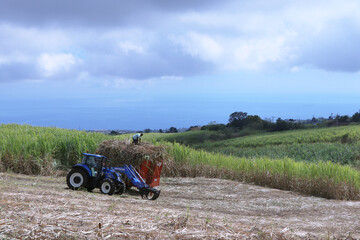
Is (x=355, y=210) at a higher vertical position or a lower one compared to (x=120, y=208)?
lower

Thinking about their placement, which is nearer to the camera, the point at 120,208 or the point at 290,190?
the point at 120,208

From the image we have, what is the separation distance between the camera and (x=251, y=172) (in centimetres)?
948

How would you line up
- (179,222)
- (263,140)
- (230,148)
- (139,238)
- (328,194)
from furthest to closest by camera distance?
(263,140) → (230,148) → (328,194) → (179,222) → (139,238)

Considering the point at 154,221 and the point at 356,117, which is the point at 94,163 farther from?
the point at 356,117

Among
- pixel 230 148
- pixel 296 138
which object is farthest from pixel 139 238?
pixel 296 138

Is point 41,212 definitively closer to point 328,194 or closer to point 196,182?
point 196,182

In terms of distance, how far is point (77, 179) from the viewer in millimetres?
7160

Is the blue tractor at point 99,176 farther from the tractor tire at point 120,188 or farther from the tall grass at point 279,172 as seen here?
the tall grass at point 279,172

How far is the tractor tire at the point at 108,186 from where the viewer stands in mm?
6829

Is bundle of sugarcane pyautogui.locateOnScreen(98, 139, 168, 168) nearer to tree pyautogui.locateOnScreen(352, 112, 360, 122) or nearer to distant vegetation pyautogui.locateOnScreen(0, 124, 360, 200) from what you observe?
distant vegetation pyautogui.locateOnScreen(0, 124, 360, 200)

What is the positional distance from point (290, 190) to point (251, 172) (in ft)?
3.63

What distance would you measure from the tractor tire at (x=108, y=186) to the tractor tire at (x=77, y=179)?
38 cm

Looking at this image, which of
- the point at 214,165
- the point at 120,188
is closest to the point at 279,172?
the point at 214,165

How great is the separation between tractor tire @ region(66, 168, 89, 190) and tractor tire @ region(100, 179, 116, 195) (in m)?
0.38
